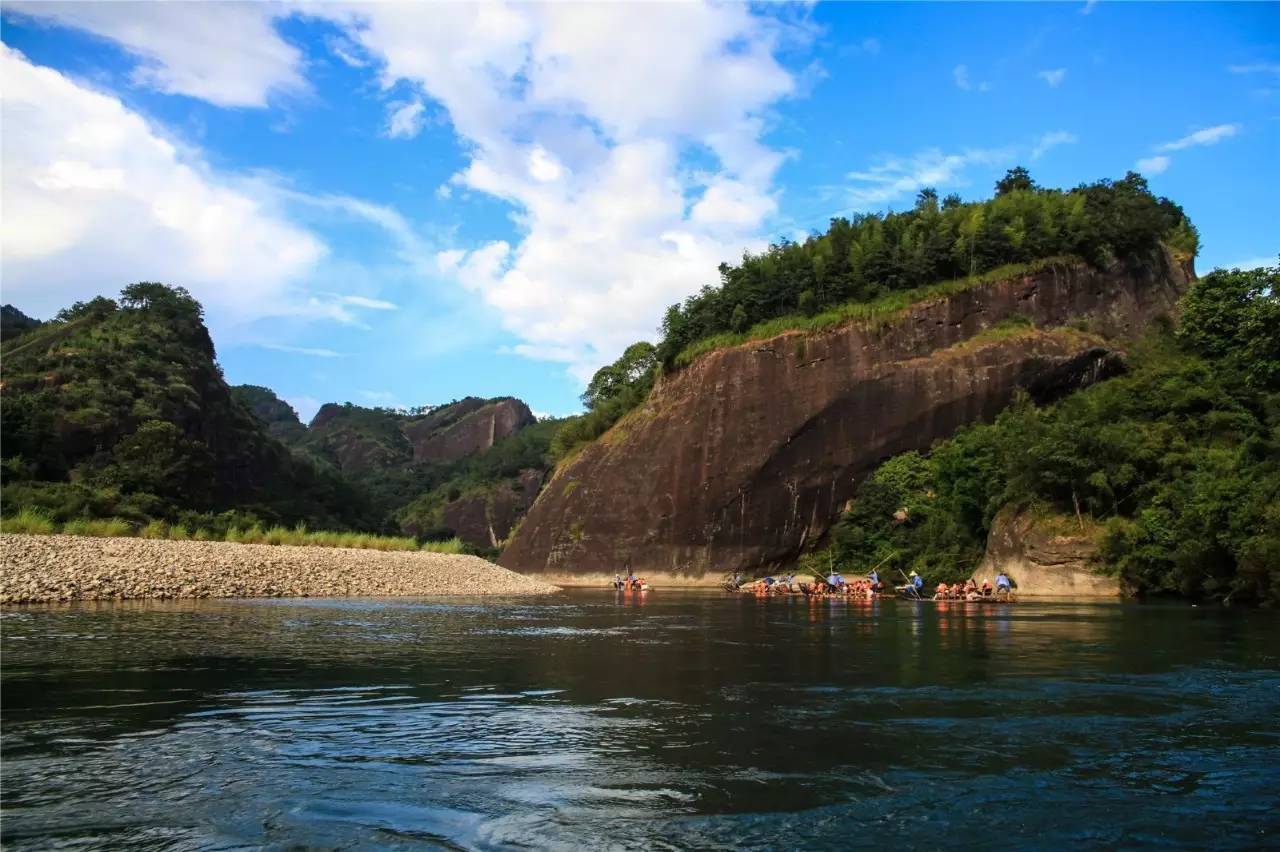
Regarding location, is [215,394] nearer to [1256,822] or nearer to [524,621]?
[524,621]

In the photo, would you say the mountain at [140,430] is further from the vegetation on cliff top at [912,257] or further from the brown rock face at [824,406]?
the vegetation on cliff top at [912,257]

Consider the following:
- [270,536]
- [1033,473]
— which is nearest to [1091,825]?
[1033,473]

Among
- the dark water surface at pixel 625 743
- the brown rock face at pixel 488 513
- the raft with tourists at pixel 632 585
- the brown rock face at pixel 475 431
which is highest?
the brown rock face at pixel 475 431

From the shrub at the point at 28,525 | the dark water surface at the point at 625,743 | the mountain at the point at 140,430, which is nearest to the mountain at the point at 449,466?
the mountain at the point at 140,430

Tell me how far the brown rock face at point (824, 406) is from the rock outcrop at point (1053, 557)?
18.9 meters

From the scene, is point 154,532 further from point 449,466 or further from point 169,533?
point 449,466

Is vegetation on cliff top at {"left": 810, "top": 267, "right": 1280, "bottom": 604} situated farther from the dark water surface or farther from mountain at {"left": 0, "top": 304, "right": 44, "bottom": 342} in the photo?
mountain at {"left": 0, "top": 304, "right": 44, "bottom": 342}

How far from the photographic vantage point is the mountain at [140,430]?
49469 millimetres

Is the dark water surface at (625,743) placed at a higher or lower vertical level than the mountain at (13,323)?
lower

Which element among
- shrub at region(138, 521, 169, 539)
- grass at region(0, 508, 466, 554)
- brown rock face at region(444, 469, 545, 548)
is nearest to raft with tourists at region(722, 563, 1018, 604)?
grass at region(0, 508, 466, 554)

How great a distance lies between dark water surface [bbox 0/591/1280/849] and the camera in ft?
19.3

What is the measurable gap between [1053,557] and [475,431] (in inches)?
6286

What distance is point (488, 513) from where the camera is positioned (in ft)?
409

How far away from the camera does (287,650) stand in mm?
14938
